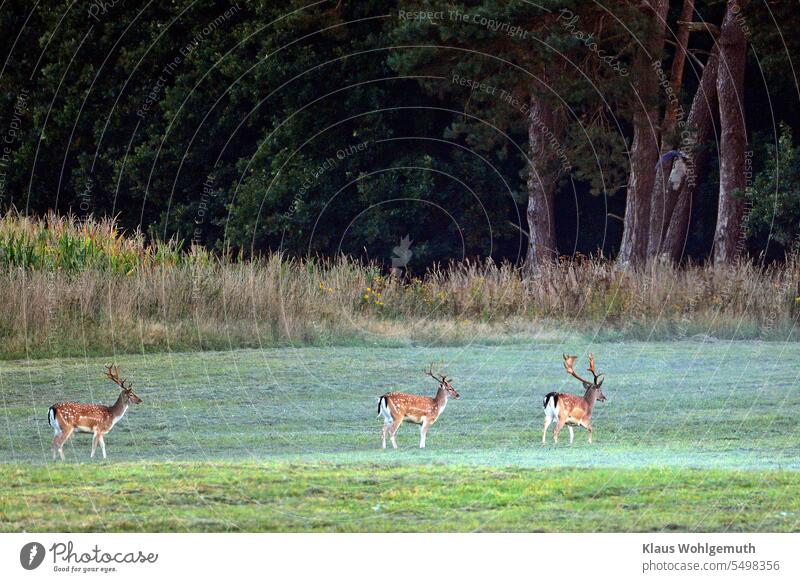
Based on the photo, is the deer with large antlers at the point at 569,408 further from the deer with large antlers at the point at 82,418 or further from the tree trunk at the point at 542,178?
the tree trunk at the point at 542,178

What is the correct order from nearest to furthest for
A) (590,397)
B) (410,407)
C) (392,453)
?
(410,407)
(392,453)
(590,397)

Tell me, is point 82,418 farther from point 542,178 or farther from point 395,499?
point 542,178

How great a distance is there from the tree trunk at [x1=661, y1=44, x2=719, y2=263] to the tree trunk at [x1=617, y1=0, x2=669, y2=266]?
52 centimetres

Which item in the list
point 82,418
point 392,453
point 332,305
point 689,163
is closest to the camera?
point 82,418

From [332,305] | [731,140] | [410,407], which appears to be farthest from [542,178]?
[410,407]

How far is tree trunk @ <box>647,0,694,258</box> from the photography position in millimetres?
26250

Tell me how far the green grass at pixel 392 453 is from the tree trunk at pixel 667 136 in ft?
34.2

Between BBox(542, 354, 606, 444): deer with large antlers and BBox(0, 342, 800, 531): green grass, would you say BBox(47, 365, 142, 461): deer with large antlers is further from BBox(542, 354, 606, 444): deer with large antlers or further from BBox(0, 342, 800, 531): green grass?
BBox(542, 354, 606, 444): deer with large antlers

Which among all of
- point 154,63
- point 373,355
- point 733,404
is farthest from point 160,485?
point 154,63

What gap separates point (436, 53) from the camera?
25.5 meters

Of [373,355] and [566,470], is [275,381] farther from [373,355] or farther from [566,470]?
[566,470]

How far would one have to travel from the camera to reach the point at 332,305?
1972 cm

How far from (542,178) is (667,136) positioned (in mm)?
2812

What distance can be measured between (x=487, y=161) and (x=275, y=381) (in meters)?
15.7
